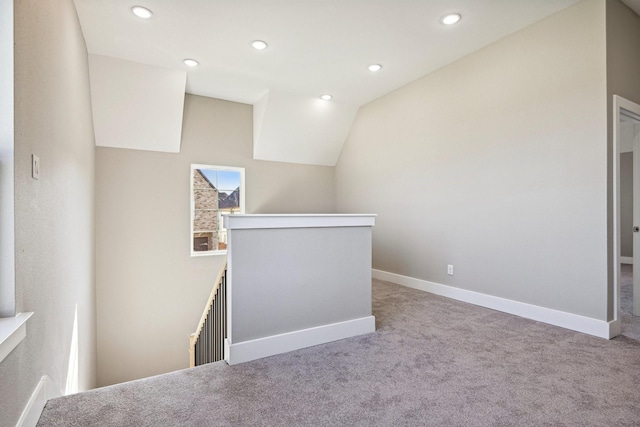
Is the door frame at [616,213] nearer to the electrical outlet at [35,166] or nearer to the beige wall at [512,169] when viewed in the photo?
the beige wall at [512,169]

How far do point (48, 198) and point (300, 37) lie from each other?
8.42ft

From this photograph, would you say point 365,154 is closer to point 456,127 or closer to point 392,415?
point 456,127

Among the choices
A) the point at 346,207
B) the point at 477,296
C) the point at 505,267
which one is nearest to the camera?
the point at 505,267

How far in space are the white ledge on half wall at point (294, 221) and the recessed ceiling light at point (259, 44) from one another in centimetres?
201

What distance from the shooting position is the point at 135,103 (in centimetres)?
420

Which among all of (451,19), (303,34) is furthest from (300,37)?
(451,19)

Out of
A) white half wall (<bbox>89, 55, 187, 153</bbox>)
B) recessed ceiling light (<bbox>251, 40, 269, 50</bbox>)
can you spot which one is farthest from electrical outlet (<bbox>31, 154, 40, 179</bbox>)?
white half wall (<bbox>89, 55, 187, 153</bbox>)

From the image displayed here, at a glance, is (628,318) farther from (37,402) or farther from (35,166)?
(35,166)

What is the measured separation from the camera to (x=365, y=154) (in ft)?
17.6

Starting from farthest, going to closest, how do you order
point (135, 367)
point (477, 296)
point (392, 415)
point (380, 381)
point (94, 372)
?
point (135, 367) → point (94, 372) → point (477, 296) → point (380, 381) → point (392, 415)

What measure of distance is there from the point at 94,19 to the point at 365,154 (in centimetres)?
375

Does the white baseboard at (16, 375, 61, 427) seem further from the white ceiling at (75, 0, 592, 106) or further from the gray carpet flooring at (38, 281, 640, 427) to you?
the white ceiling at (75, 0, 592, 106)

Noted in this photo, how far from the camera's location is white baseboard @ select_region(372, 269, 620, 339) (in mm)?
2707

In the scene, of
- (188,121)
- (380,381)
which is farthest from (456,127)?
(188,121)
